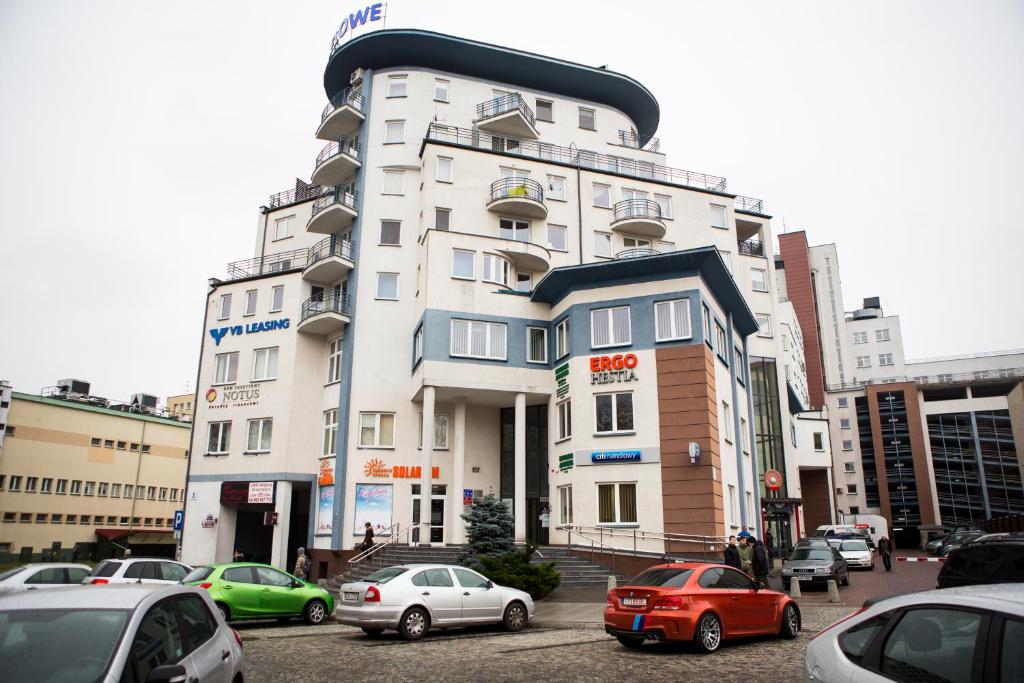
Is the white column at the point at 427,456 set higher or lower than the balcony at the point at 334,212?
lower

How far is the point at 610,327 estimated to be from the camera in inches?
1140

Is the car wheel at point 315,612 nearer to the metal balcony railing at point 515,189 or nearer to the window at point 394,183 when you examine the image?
the metal balcony railing at point 515,189

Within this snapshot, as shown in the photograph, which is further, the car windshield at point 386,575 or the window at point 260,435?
the window at point 260,435

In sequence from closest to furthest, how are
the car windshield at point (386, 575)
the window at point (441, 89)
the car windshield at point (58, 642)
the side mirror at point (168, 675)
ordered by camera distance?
the car windshield at point (58, 642)
the side mirror at point (168, 675)
the car windshield at point (386, 575)
the window at point (441, 89)

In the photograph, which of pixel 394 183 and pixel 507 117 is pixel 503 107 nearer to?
pixel 507 117

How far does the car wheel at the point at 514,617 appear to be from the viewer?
1633 centimetres

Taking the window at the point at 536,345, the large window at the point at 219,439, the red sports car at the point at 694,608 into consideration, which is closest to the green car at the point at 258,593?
the red sports car at the point at 694,608

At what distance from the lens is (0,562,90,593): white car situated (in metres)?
15.5

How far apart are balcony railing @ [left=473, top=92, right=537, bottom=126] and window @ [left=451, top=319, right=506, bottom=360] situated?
12993mm

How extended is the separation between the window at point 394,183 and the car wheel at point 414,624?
84.3 feet

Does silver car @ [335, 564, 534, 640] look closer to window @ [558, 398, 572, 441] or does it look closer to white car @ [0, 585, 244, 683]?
white car @ [0, 585, 244, 683]

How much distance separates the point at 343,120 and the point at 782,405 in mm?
31592

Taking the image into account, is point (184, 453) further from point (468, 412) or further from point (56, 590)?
point (56, 590)

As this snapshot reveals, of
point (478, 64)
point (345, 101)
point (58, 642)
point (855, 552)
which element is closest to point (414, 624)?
point (58, 642)
